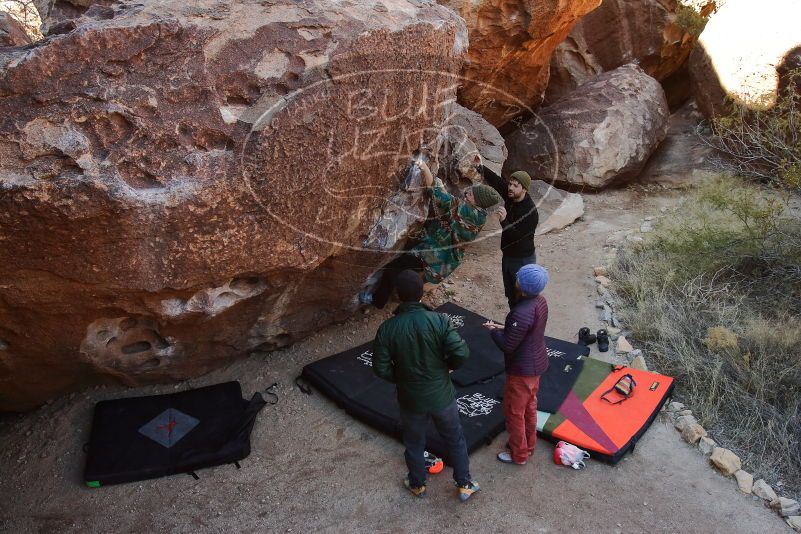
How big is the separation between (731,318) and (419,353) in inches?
122

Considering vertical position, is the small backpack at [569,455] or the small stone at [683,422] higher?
the small stone at [683,422]

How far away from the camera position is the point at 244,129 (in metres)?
3.14

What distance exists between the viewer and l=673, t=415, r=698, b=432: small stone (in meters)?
3.69

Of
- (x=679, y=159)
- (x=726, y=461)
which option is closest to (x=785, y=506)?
(x=726, y=461)

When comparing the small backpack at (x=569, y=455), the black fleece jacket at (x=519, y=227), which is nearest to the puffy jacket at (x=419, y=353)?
the small backpack at (x=569, y=455)

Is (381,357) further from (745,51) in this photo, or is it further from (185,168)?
(745,51)

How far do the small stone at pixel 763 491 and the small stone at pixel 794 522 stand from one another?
0.41 feet

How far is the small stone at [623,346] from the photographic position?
4.55 metres

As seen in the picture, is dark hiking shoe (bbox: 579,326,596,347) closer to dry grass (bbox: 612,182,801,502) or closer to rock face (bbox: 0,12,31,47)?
dry grass (bbox: 612,182,801,502)

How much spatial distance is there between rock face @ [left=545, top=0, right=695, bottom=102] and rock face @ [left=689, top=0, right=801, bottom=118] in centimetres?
82

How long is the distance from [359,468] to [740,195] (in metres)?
4.75

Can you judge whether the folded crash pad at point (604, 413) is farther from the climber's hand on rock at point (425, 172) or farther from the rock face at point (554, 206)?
the rock face at point (554, 206)

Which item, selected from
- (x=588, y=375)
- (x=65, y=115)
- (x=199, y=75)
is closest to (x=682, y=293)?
(x=588, y=375)

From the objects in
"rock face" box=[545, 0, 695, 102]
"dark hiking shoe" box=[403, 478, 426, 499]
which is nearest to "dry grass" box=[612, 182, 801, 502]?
"dark hiking shoe" box=[403, 478, 426, 499]
